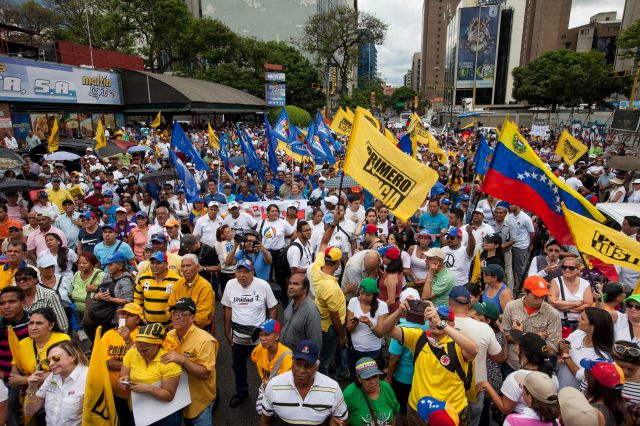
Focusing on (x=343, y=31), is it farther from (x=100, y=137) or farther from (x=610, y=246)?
(x=610, y=246)

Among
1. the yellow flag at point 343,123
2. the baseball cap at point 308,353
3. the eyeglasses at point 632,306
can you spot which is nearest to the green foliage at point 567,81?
the yellow flag at point 343,123

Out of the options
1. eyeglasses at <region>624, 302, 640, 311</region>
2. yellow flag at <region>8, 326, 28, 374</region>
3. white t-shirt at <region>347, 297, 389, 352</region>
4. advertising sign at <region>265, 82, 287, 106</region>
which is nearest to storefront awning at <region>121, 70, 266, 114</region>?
advertising sign at <region>265, 82, 287, 106</region>

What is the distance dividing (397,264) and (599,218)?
247 cm

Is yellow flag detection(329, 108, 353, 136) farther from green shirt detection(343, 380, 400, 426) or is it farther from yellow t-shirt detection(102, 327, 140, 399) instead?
green shirt detection(343, 380, 400, 426)

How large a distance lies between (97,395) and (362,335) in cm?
240

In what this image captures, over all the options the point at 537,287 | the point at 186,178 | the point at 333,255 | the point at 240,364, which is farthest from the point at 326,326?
the point at 186,178

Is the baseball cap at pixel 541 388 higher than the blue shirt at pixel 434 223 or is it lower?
higher

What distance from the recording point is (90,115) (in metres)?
24.0

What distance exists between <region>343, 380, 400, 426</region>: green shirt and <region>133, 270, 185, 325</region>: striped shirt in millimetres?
2302

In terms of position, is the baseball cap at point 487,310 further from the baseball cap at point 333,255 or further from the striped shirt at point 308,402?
the striped shirt at point 308,402

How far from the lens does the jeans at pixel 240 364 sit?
182 inches

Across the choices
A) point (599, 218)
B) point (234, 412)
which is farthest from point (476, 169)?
point (234, 412)

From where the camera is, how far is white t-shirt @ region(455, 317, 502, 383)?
337 centimetres

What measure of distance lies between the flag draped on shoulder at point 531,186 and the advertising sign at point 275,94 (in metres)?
37.2
